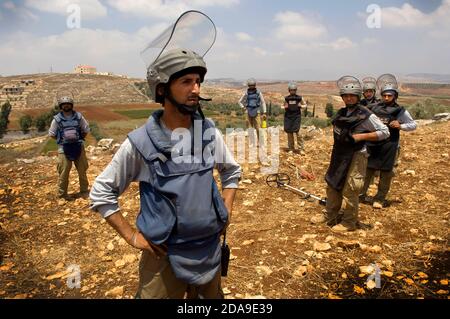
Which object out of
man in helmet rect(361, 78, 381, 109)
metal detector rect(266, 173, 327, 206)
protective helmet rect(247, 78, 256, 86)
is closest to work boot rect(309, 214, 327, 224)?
metal detector rect(266, 173, 327, 206)

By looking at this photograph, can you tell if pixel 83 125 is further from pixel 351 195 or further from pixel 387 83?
pixel 387 83

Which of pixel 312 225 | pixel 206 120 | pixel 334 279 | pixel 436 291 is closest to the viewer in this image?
pixel 206 120

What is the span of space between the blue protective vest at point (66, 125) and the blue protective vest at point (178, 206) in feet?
16.0

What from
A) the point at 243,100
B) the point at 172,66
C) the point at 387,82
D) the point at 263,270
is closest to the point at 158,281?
the point at 172,66

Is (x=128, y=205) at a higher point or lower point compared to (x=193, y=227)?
lower

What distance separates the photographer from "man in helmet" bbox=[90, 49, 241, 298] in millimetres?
1842

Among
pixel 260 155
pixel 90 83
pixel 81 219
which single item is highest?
pixel 90 83

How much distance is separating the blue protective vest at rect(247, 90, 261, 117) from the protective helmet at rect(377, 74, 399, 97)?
4048mm

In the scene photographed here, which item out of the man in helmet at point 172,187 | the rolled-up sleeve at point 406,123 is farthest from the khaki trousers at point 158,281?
the rolled-up sleeve at point 406,123

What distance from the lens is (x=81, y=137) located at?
6.47 m

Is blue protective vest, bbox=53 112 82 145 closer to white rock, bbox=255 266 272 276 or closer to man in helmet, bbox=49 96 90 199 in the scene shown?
man in helmet, bbox=49 96 90 199
